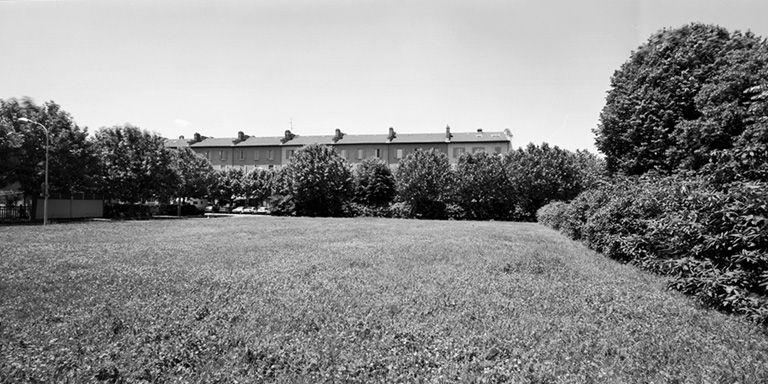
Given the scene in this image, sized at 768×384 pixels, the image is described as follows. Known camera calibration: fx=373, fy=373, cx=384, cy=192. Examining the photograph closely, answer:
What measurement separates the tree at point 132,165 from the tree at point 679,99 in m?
44.1

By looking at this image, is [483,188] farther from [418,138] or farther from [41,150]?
[41,150]

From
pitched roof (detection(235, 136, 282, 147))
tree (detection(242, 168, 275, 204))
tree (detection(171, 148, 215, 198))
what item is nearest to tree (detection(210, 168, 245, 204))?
tree (detection(242, 168, 275, 204))

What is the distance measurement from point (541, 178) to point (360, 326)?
44721mm

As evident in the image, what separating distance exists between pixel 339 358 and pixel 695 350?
483 centimetres

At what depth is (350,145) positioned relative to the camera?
78062 millimetres

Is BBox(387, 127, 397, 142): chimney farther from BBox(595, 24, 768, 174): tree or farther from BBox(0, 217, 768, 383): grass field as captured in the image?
BBox(0, 217, 768, 383): grass field

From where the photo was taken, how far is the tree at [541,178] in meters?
45.8

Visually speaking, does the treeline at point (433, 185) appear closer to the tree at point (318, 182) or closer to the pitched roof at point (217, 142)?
the tree at point (318, 182)

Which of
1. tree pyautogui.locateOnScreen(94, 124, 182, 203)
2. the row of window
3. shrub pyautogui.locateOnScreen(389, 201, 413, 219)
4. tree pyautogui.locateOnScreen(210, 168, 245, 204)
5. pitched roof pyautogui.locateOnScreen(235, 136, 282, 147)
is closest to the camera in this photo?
tree pyautogui.locateOnScreen(94, 124, 182, 203)

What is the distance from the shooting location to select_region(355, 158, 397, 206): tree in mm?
55438

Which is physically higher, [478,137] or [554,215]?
[478,137]

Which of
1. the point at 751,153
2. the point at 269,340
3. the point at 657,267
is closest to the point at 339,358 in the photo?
the point at 269,340

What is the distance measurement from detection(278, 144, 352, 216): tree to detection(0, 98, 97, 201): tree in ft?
76.6

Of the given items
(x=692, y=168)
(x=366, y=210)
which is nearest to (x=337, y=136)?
(x=366, y=210)
